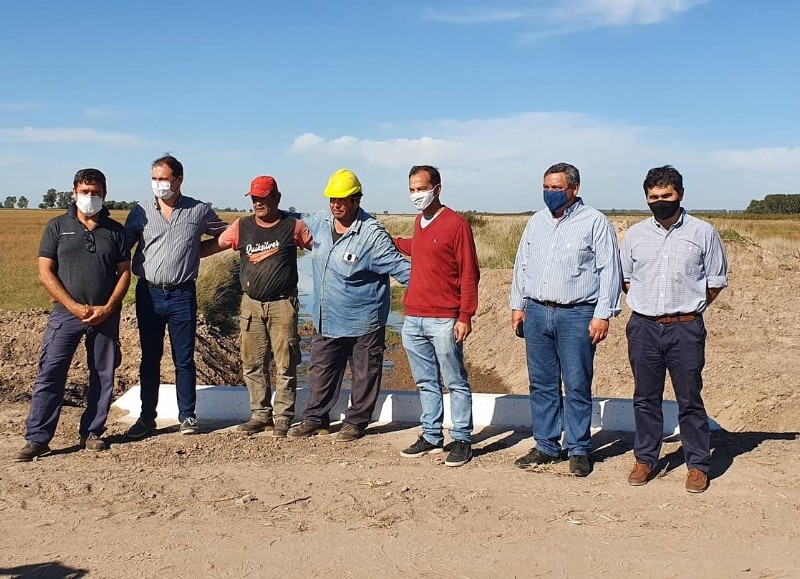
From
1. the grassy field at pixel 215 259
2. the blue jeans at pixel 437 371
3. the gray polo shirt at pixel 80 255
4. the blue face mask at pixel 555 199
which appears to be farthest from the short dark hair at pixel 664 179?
the grassy field at pixel 215 259

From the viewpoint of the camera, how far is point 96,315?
5.73 meters

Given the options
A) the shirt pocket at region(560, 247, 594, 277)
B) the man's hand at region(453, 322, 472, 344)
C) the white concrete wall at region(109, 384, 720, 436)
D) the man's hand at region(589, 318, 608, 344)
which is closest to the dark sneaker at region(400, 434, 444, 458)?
the white concrete wall at region(109, 384, 720, 436)

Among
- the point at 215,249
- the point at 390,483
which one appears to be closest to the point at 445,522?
the point at 390,483

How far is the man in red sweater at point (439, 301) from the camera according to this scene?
5.49 metres

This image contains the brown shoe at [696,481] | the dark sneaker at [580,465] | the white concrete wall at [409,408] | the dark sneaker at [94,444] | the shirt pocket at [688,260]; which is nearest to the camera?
the shirt pocket at [688,260]

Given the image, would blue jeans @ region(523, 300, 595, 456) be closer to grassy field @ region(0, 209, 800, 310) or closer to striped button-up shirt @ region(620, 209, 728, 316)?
striped button-up shirt @ region(620, 209, 728, 316)

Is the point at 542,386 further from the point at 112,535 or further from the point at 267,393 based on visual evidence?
the point at 112,535

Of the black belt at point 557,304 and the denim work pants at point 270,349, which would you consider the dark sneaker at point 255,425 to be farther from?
the black belt at point 557,304

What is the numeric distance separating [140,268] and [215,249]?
0.59 m

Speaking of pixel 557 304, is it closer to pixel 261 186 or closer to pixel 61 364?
pixel 261 186

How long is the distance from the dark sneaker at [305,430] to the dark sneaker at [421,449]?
0.82m

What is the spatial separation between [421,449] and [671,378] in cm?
192

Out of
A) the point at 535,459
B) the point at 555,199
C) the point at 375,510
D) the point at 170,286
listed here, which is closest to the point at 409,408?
the point at 535,459

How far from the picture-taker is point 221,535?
449cm
